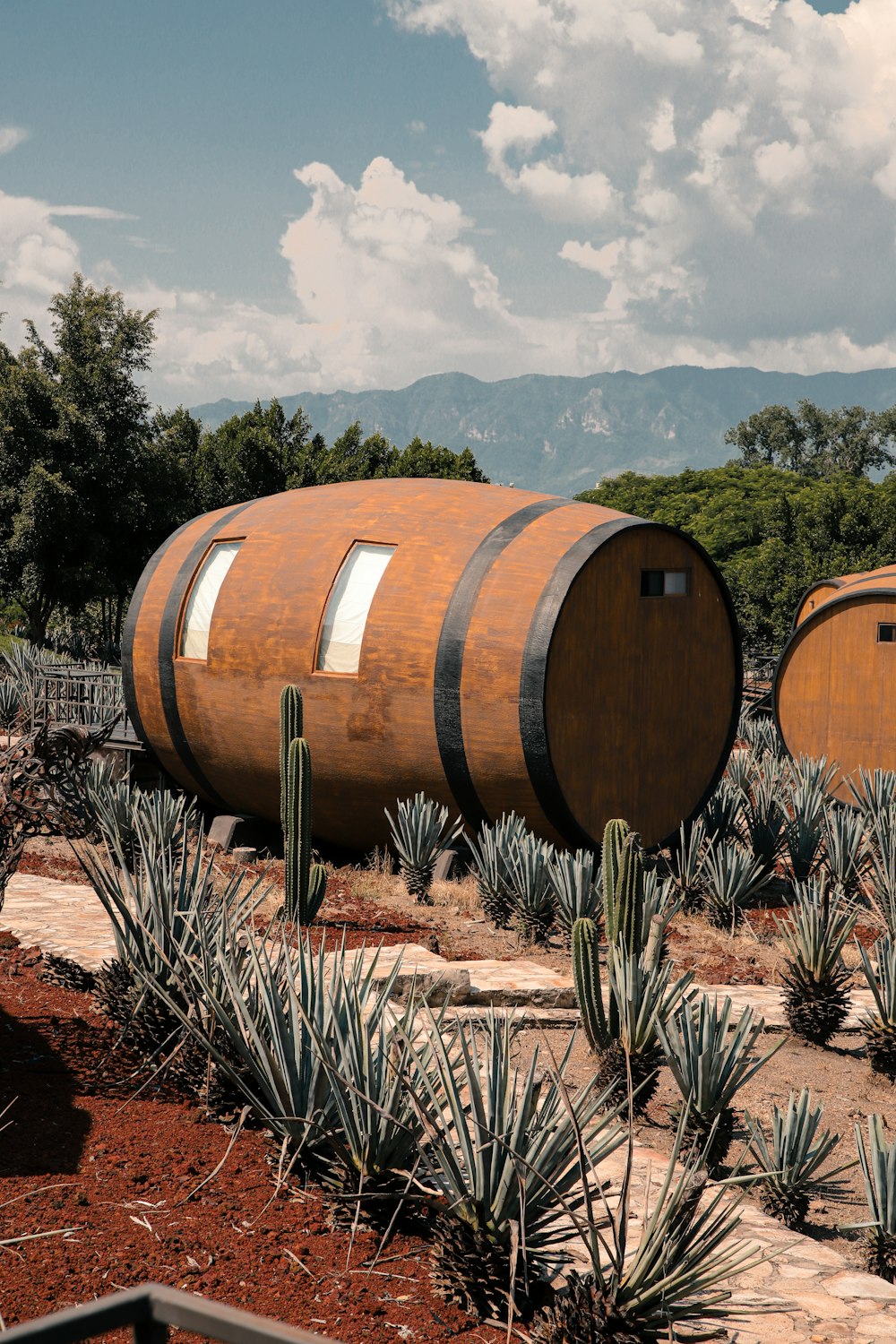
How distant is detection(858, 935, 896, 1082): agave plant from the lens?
17.5 ft

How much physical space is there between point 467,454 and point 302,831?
26213 mm

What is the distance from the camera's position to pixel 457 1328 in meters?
2.55

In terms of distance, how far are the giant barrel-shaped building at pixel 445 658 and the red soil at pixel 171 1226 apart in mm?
3793

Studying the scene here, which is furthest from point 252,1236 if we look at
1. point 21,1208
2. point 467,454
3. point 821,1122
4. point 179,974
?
point 467,454

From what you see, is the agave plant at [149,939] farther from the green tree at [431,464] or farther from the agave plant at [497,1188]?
the green tree at [431,464]

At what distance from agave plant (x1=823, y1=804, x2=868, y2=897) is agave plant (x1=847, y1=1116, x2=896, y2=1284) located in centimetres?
466

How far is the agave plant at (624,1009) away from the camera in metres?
4.55

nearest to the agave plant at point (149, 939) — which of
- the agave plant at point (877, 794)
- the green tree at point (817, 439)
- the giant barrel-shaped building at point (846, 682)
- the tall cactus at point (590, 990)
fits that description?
the tall cactus at point (590, 990)

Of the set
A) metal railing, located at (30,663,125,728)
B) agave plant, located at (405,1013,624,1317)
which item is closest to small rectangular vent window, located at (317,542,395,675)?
metal railing, located at (30,663,125,728)

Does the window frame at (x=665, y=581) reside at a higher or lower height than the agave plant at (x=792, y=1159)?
higher

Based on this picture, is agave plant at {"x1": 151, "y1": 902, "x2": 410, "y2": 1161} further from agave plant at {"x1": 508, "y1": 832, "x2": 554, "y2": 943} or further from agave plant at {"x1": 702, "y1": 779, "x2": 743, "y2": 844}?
agave plant at {"x1": 702, "y1": 779, "x2": 743, "y2": 844}

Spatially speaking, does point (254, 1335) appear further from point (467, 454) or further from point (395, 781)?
point (467, 454)

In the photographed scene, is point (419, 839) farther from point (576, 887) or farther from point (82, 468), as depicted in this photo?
point (82, 468)

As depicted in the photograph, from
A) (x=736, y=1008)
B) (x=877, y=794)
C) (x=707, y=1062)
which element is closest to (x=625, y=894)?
(x=707, y=1062)
